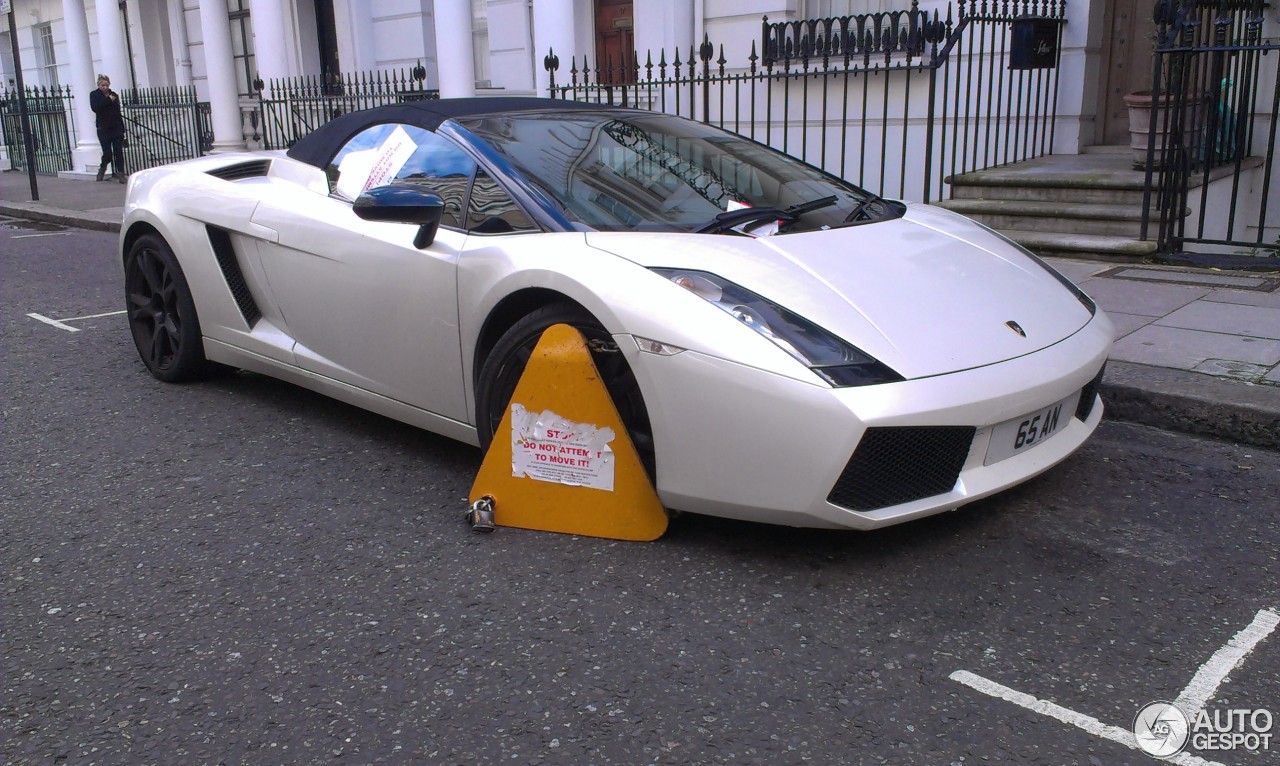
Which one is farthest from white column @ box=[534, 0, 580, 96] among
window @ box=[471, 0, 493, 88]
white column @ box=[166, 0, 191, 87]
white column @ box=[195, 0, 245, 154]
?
white column @ box=[166, 0, 191, 87]

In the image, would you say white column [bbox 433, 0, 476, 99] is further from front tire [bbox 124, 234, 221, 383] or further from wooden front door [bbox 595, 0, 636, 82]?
front tire [bbox 124, 234, 221, 383]

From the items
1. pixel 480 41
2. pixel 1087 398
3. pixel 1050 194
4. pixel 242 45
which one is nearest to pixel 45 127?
pixel 242 45

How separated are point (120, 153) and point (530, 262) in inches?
652

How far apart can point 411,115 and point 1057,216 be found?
528cm

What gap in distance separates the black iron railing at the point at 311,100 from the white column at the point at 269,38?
19 centimetres

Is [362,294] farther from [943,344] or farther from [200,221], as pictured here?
[943,344]

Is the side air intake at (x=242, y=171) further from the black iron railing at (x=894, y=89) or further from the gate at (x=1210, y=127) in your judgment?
the gate at (x=1210, y=127)

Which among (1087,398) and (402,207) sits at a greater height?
(402,207)

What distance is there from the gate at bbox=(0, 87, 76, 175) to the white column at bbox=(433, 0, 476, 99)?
10911mm

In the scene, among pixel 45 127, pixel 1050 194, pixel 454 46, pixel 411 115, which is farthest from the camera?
pixel 45 127

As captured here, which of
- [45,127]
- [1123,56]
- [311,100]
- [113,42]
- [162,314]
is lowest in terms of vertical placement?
[162,314]

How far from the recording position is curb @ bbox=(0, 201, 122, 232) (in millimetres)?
12430

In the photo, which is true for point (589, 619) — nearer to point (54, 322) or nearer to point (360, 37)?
point (54, 322)

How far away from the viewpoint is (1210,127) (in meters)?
7.23
